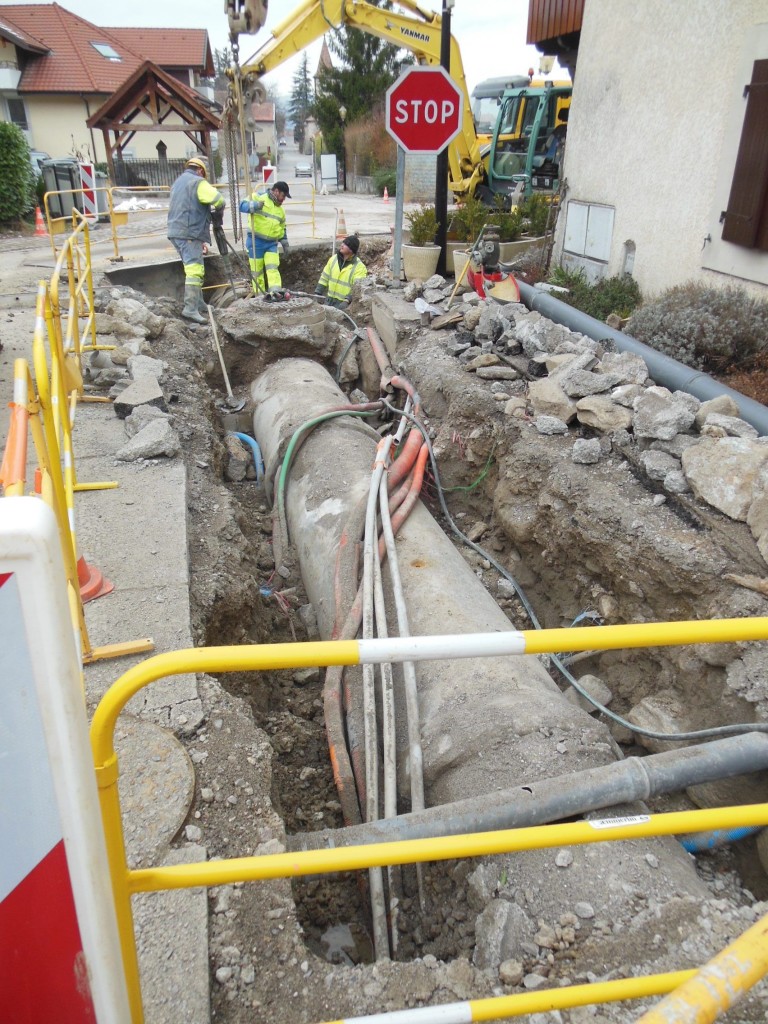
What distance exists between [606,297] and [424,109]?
8.69 ft

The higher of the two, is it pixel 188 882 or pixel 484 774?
pixel 188 882

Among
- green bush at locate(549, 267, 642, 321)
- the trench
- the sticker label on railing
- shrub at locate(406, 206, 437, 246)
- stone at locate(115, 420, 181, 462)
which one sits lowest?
the trench

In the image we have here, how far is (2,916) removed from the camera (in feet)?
3.71

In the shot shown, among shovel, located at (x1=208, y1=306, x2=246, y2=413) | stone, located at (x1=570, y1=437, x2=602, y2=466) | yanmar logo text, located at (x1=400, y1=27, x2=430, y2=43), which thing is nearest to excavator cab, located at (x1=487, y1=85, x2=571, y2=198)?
yanmar logo text, located at (x1=400, y1=27, x2=430, y2=43)

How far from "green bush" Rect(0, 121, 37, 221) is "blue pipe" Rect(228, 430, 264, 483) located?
13.5m

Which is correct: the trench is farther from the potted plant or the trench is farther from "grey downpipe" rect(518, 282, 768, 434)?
the potted plant

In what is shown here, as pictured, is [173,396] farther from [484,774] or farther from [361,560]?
[484,774]

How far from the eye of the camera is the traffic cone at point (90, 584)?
129 inches

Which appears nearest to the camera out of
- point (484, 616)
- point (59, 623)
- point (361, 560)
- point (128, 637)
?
point (59, 623)

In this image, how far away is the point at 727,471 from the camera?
12.8 feet

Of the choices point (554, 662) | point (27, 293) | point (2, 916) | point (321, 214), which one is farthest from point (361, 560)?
point (321, 214)

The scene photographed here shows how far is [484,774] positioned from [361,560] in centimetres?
161

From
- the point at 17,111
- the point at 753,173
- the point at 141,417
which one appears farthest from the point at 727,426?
the point at 17,111

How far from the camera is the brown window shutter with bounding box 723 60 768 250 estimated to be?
598 centimetres
